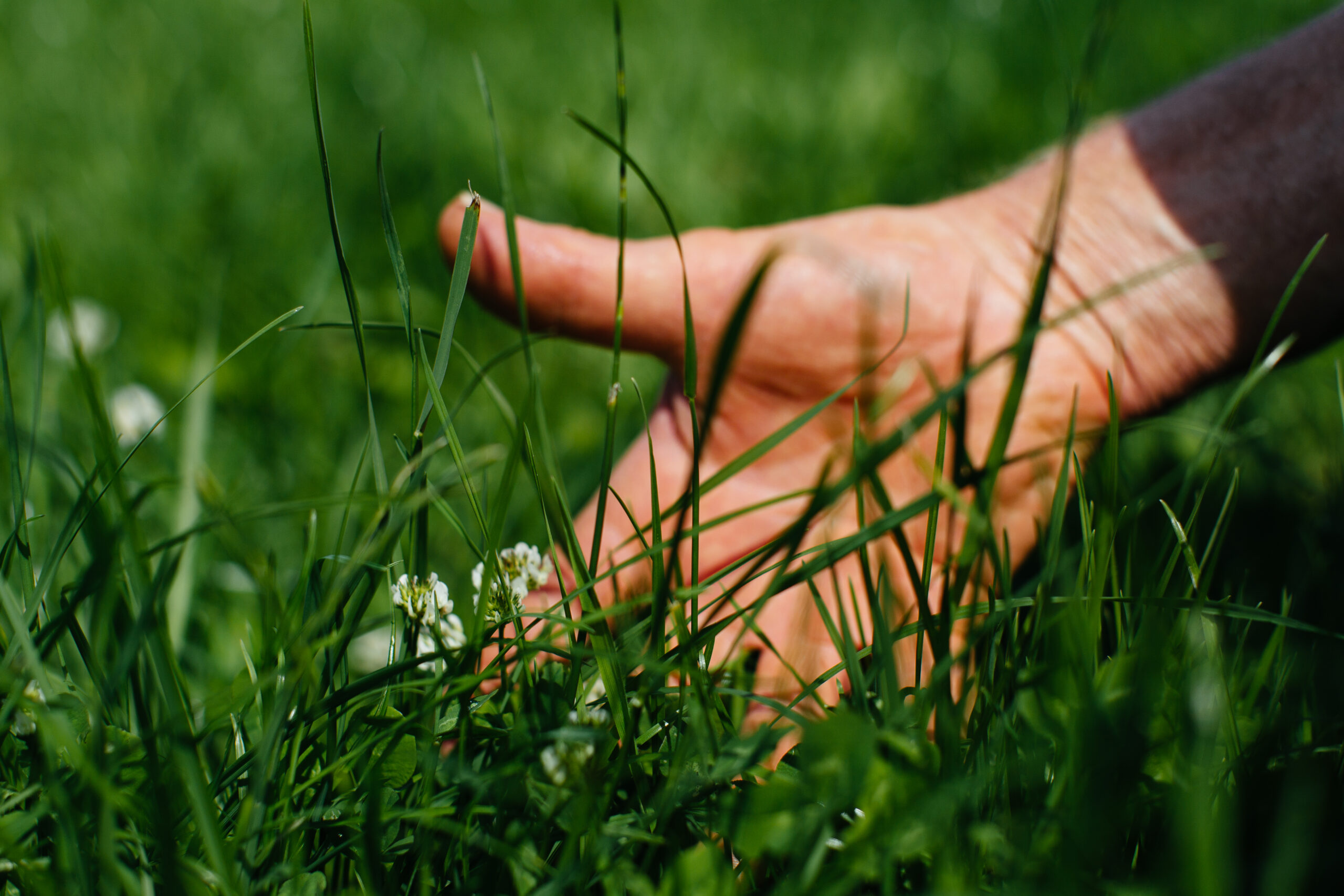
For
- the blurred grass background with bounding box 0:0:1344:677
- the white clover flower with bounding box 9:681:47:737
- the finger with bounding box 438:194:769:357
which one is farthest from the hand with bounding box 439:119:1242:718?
the white clover flower with bounding box 9:681:47:737

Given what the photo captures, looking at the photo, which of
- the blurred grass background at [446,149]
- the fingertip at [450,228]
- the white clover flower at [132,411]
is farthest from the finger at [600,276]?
the white clover flower at [132,411]

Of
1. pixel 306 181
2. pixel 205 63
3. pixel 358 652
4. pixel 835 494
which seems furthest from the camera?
pixel 205 63

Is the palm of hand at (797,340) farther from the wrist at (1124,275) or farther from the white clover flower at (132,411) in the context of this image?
the white clover flower at (132,411)

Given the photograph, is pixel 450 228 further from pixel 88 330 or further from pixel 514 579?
pixel 88 330

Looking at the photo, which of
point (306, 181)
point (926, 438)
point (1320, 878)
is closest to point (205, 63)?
point (306, 181)

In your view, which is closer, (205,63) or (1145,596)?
(1145,596)

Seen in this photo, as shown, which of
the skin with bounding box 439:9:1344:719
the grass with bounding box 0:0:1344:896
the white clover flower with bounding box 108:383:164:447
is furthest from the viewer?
the white clover flower with bounding box 108:383:164:447

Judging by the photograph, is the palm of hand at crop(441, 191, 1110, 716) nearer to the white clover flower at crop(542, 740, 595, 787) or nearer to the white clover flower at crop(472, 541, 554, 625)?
the white clover flower at crop(472, 541, 554, 625)

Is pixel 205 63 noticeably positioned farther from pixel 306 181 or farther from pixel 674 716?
pixel 674 716
